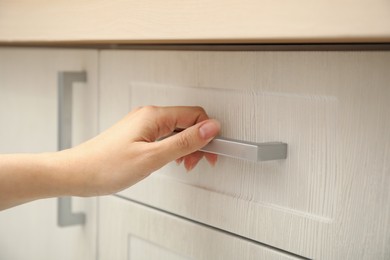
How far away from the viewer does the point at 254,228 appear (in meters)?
0.54

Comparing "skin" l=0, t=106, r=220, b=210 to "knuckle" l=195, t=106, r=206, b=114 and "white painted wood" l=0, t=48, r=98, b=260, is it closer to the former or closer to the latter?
"knuckle" l=195, t=106, r=206, b=114

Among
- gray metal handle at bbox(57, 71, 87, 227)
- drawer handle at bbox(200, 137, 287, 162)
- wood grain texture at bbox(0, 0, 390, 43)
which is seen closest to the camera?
wood grain texture at bbox(0, 0, 390, 43)

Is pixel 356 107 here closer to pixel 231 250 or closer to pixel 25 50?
pixel 231 250

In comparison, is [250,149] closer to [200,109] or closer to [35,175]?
[200,109]

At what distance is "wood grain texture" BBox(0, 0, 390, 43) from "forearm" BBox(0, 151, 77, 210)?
5.6 inches

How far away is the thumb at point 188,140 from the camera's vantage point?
528 millimetres

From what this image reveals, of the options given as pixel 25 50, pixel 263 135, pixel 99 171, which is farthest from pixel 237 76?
pixel 25 50

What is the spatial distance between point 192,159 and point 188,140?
6 cm

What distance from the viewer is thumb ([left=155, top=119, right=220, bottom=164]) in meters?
0.53

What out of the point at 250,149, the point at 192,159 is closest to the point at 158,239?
the point at 192,159

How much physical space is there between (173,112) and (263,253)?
169 millimetres

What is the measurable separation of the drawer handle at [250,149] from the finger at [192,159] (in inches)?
2.5

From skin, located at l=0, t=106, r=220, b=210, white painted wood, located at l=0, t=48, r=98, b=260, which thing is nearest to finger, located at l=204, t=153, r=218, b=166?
skin, located at l=0, t=106, r=220, b=210

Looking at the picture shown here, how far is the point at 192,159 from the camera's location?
59 cm
